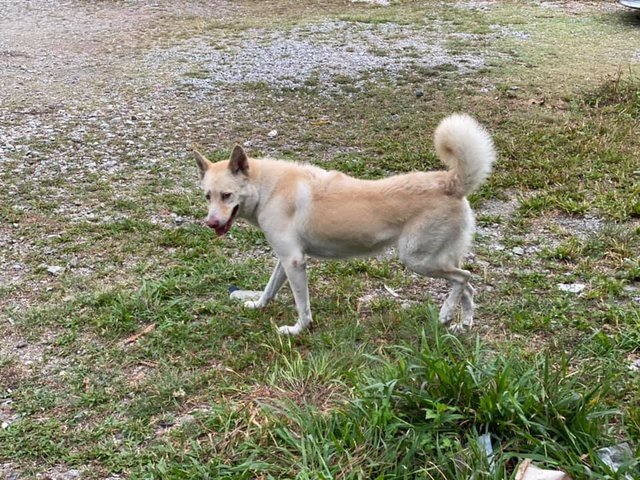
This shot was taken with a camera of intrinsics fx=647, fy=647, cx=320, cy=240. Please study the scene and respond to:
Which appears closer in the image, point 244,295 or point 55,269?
point 244,295

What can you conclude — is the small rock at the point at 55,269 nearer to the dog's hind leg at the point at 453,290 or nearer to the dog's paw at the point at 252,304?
the dog's paw at the point at 252,304

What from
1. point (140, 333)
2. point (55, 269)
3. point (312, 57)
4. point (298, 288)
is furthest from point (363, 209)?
point (312, 57)

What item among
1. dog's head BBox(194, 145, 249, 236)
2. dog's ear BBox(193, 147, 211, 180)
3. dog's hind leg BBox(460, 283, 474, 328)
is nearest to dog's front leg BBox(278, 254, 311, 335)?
dog's head BBox(194, 145, 249, 236)

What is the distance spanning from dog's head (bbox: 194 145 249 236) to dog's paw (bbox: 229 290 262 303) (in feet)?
1.69

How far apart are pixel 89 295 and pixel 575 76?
6.51 m

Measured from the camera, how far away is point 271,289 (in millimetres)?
3682

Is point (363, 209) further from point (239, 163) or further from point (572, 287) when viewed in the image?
point (572, 287)

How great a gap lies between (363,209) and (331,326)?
674mm

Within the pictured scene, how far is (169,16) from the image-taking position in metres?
11.9

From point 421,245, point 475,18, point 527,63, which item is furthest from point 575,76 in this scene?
point 421,245

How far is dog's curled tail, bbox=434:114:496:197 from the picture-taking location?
312cm

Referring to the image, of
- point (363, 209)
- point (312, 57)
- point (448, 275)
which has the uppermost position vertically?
point (363, 209)

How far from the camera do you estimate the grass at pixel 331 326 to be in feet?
7.66

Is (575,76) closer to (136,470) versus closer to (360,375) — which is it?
(360,375)
